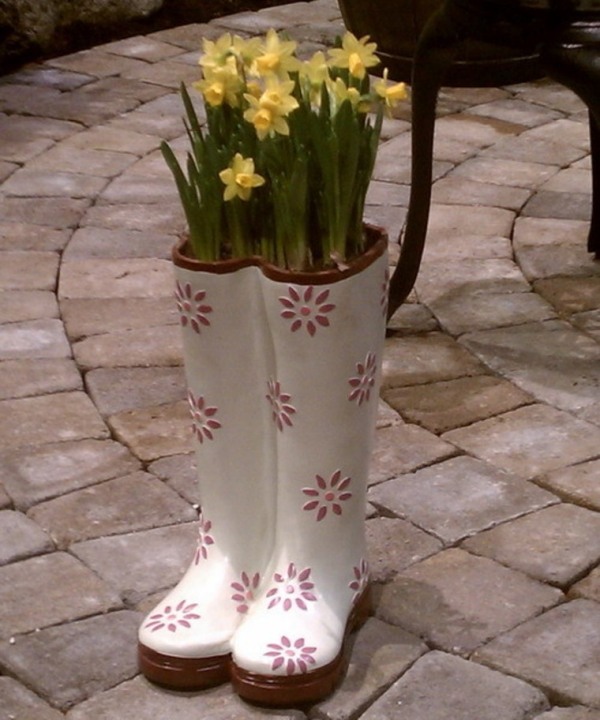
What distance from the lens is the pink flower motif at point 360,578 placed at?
205 centimetres

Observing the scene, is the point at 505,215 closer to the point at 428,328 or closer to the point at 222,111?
the point at 428,328

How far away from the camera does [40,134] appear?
4617 mm

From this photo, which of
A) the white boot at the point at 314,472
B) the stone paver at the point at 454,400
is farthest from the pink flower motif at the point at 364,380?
the stone paver at the point at 454,400

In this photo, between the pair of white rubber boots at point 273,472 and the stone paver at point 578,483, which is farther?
the stone paver at point 578,483

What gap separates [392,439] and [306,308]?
A: 35.2 inches

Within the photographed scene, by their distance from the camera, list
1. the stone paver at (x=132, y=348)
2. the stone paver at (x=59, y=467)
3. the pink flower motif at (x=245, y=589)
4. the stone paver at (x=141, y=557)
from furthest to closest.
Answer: the stone paver at (x=132, y=348)
the stone paver at (x=59, y=467)
the stone paver at (x=141, y=557)
the pink flower motif at (x=245, y=589)

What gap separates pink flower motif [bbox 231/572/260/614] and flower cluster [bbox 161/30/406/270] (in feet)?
1.52

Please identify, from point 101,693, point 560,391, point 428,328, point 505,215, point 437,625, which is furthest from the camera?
point 505,215

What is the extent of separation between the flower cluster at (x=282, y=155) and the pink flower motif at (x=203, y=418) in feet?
0.70

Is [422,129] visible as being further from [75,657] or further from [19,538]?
[75,657]

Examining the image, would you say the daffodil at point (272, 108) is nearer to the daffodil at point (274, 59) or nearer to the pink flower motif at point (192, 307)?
the daffodil at point (274, 59)

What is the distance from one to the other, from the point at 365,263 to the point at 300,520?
1.23 ft

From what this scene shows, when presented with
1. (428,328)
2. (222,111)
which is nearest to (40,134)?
(428,328)

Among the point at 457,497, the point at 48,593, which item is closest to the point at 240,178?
the point at 48,593
